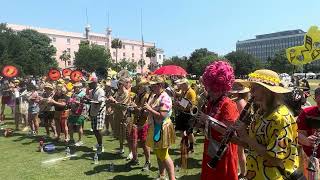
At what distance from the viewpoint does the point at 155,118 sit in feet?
22.5

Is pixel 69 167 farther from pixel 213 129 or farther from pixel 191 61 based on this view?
pixel 191 61

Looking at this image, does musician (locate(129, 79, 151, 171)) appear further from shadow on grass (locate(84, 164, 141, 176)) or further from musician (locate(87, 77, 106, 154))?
musician (locate(87, 77, 106, 154))

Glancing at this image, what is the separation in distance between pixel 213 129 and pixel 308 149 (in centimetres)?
170

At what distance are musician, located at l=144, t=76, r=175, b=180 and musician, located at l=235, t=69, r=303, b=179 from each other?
10.4 ft

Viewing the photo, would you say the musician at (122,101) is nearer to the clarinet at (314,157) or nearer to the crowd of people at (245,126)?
the crowd of people at (245,126)

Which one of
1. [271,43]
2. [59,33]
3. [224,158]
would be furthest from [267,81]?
[271,43]

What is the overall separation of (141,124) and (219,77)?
4.97 metres

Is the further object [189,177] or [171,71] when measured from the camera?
[171,71]

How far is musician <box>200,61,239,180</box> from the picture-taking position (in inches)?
155

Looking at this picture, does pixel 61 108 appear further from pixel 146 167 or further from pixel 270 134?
pixel 270 134

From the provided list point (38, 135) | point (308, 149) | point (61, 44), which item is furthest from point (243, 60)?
point (308, 149)

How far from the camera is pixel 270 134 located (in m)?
3.39

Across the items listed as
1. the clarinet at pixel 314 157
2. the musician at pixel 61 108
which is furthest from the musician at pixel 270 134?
the musician at pixel 61 108

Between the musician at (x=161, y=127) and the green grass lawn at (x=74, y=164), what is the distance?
1.51m
